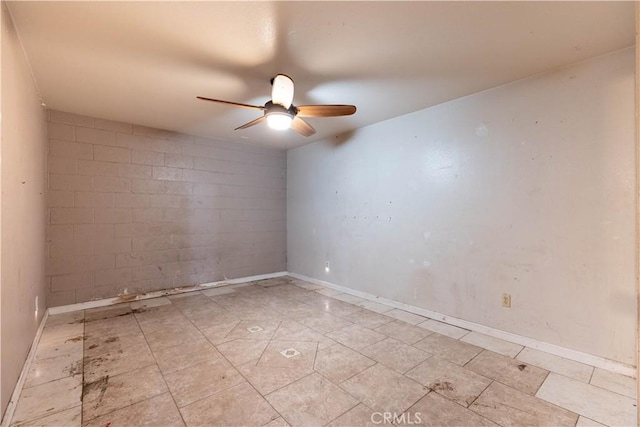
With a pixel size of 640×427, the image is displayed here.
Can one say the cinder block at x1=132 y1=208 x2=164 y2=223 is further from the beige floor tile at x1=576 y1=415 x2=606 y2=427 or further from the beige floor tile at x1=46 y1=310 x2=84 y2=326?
the beige floor tile at x1=576 y1=415 x2=606 y2=427

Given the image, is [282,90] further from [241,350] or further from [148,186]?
[148,186]

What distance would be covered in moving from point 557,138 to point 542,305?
A: 152cm

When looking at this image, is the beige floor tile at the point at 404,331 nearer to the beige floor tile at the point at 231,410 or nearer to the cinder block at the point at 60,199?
the beige floor tile at the point at 231,410

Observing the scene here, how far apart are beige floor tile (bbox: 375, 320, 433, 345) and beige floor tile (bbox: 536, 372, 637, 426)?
102 cm

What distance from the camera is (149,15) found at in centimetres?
181

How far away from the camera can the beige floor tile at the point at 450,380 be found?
1.91m

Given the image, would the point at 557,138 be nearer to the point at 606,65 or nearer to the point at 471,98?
the point at 606,65

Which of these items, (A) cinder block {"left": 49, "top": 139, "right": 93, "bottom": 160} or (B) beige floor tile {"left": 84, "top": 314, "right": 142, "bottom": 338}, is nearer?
(B) beige floor tile {"left": 84, "top": 314, "right": 142, "bottom": 338}

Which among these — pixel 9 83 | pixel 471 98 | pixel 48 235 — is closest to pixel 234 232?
pixel 48 235

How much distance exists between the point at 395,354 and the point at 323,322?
97 cm

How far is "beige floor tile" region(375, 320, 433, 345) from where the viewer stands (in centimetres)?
278

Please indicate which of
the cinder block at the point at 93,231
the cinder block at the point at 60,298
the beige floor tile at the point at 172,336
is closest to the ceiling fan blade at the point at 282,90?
the beige floor tile at the point at 172,336

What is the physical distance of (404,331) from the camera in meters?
2.94

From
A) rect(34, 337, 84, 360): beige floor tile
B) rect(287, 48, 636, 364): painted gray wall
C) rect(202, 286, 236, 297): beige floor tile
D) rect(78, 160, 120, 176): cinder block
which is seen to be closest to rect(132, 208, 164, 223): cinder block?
rect(78, 160, 120, 176): cinder block
